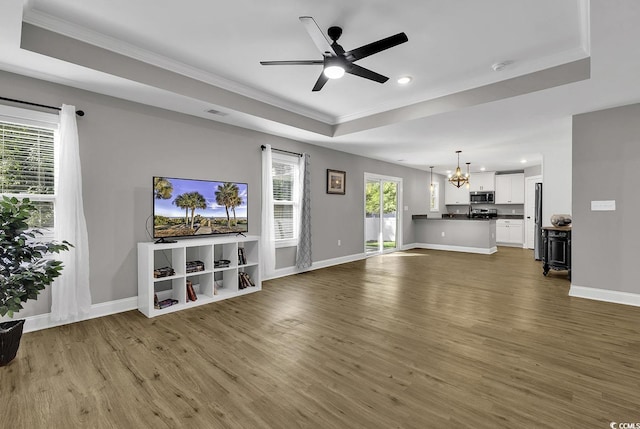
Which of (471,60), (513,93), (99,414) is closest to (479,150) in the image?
(513,93)

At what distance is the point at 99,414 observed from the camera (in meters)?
1.75

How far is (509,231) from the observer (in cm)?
938

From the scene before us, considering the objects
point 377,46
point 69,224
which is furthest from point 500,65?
point 69,224

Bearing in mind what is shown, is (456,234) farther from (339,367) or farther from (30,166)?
(30,166)

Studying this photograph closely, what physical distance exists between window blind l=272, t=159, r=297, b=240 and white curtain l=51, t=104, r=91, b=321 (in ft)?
9.07

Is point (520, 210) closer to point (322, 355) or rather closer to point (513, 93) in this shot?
point (513, 93)

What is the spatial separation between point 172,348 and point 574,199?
17.1ft

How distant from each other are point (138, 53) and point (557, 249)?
6641 mm

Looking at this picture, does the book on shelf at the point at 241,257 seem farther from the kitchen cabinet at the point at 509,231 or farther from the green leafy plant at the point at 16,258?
the kitchen cabinet at the point at 509,231

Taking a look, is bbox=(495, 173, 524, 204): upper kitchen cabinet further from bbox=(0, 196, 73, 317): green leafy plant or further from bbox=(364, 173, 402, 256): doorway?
bbox=(0, 196, 73, 317): green leafy plant

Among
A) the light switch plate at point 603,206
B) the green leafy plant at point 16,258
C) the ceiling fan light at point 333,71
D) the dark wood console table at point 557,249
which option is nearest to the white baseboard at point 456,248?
the dark wood console table at point 557,249

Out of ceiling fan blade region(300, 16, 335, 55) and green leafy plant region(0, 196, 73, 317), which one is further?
green leafy plant region(0, 196, 73, 317)

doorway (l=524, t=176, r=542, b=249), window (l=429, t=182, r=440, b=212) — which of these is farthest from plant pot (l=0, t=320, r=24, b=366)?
doorway (l=524, t=176, r=542, b=249)

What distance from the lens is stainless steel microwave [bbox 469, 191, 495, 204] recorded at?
984 cm
